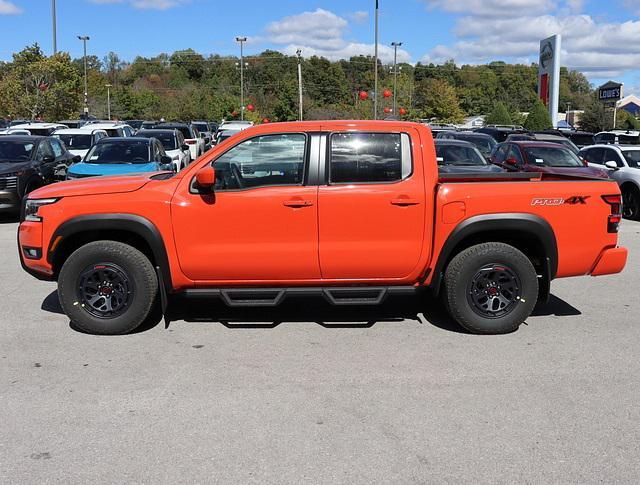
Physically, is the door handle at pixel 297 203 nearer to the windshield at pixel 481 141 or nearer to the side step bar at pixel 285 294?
the side step bar at pixel 285 294

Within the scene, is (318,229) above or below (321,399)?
above

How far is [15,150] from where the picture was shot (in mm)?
14805

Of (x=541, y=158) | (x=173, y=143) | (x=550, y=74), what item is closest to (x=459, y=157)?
(x=541, y=158)

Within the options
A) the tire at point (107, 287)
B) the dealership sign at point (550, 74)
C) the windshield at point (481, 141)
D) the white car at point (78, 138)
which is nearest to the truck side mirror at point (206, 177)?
the tire at point (107, 287)

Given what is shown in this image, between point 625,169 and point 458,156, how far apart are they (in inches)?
146

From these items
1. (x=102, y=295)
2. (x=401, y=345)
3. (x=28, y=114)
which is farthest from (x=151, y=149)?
(x=28, y=114)

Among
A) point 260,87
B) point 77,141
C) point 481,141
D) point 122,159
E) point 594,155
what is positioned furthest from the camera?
point 260,87

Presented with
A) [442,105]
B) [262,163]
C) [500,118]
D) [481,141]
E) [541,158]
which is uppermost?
[442,105]

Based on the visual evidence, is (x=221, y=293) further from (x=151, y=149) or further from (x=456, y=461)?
(x=151, y=149)

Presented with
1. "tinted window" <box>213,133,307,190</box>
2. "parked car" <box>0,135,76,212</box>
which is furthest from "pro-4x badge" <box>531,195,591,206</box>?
"parked car" <box>0,135,76,212</box>

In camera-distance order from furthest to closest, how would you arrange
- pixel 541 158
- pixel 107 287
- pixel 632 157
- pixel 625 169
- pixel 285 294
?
pixel 632 157, pixel 541 158, pixel 625 169, pixel 107 287, pixel 285 294

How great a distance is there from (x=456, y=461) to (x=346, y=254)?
2.48m

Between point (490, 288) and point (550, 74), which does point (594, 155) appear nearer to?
point (490, 288)

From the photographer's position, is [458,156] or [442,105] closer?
[458,156]
